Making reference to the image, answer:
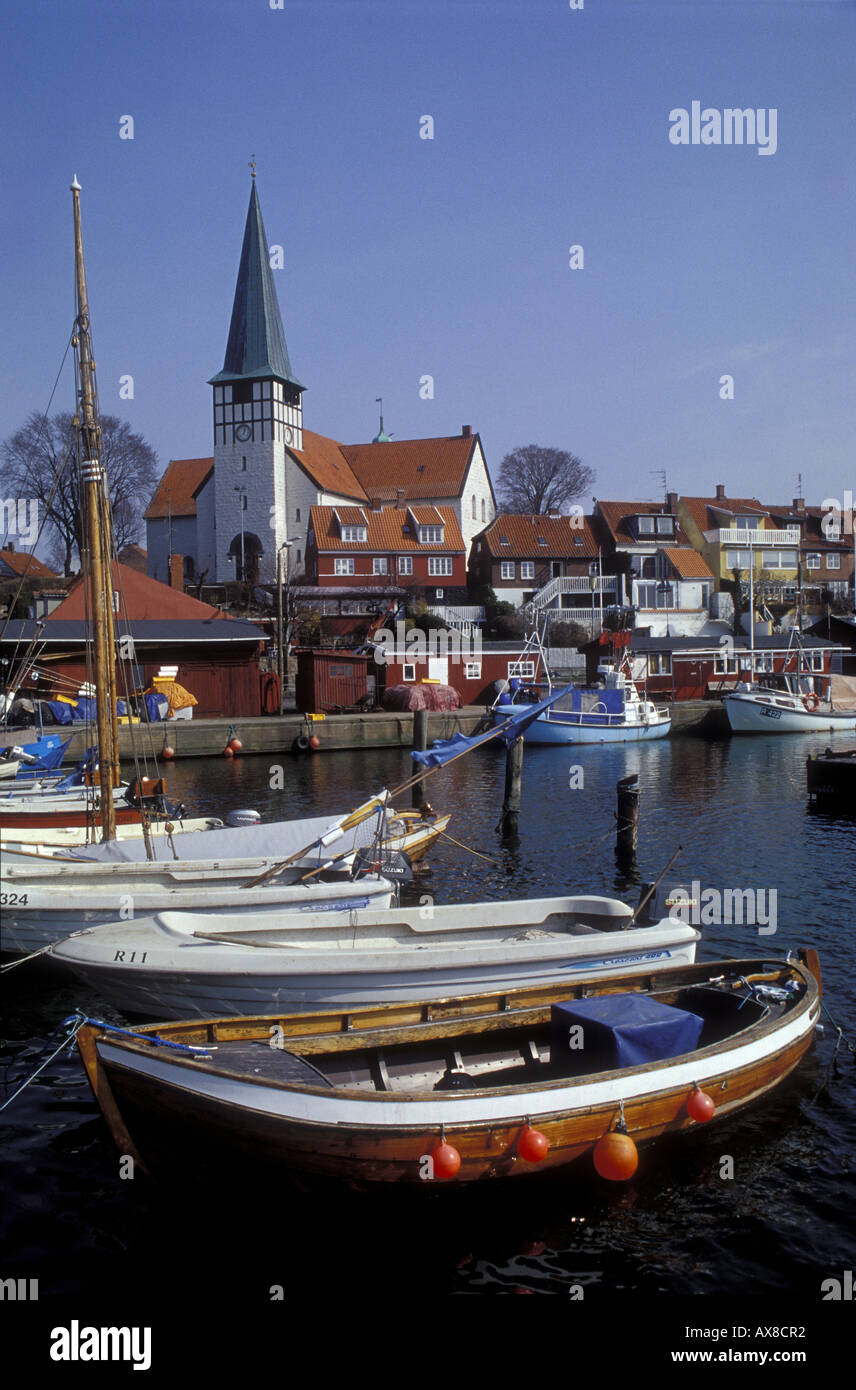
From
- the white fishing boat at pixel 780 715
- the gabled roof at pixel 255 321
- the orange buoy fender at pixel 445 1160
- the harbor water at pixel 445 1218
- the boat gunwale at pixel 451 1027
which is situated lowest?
the harbor water at pixel 445 1218

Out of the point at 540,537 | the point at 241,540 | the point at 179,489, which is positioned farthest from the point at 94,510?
the point at 179,489

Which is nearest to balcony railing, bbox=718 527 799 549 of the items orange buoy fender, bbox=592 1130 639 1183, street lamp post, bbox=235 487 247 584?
street lamp post, bbox=235 487 247 584

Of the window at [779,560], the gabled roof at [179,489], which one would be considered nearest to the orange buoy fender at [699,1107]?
the window at [779,560]

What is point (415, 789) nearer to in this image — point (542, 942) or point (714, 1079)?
point (542, 942)

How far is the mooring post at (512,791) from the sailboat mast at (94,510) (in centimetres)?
1108

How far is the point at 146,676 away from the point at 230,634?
4503 millimetres

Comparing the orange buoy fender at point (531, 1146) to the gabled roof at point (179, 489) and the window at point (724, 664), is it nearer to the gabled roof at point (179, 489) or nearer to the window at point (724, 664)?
the window at point (724, 664)

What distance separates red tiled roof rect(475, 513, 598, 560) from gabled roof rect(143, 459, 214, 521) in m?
26.4

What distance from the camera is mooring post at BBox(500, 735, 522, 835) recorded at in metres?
25.5

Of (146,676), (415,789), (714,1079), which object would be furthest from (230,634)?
(714,1079)

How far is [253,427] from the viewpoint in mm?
81938

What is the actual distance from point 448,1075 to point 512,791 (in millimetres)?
16246

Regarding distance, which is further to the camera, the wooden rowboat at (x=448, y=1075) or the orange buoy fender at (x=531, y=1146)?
the orange buoy fender at (x=531, y=1146)

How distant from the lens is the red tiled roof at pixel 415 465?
3406 inches
